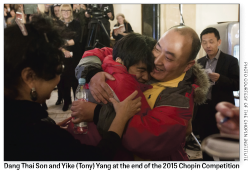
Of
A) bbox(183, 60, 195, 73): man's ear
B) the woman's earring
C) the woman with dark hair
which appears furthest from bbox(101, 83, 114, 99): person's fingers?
bbox(183, 60, 195, 73): man's ear

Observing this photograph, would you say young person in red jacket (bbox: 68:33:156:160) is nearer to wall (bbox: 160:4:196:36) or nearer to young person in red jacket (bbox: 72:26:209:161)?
young person in red jacket (bbox: 72:26:209:161)

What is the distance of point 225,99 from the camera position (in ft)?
3.48

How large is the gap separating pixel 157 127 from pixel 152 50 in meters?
0.41

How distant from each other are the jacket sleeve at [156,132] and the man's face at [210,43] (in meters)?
0.36

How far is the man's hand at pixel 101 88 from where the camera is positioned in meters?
1.05

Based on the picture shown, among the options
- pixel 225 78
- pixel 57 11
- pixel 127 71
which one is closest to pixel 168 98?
pixel 127 71

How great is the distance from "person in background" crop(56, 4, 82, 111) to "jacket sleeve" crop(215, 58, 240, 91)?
83 centimetres

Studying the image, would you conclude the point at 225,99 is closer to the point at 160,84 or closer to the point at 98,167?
the point at 160,84

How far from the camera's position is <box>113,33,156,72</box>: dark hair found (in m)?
1.07

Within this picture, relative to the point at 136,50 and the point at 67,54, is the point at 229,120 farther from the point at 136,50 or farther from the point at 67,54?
the point at 67,54

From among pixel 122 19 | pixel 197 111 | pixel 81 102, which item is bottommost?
pixel 197 111

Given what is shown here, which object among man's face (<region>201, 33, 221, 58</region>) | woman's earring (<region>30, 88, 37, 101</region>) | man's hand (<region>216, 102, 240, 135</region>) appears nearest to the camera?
man's hand (<region>216, 102, 240, 135</region>)

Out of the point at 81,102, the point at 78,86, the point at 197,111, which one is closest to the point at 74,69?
the point at 78,86

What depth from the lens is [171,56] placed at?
1065 mm
